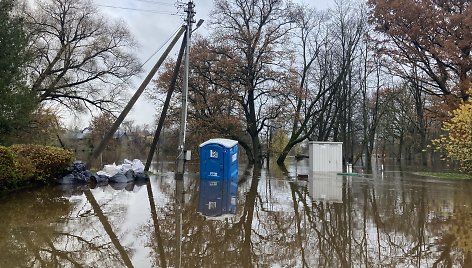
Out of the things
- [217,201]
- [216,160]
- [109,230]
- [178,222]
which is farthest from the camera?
[216,160]

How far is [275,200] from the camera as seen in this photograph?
11.5 m

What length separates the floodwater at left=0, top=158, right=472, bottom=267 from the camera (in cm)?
537

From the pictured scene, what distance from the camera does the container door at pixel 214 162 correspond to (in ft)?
56.6

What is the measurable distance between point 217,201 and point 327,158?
14.6 m

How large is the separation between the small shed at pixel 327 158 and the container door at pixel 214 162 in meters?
8.67

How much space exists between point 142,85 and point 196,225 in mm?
12645

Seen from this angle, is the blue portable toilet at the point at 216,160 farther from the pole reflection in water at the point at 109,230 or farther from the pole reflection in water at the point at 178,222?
the pole reflection in water at the point at 109,230

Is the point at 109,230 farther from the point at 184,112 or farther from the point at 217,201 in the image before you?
the point at 184,112

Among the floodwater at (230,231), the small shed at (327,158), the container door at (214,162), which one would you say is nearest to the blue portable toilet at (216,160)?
the container door at (214,162)

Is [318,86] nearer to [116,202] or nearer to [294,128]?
[294,128]

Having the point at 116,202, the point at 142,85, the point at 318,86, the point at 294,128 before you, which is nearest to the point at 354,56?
the point at 318,86

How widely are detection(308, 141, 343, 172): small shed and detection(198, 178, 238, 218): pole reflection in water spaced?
34.5ft

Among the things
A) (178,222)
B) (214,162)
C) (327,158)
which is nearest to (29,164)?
(178,222)

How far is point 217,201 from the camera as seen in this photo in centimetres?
1093
